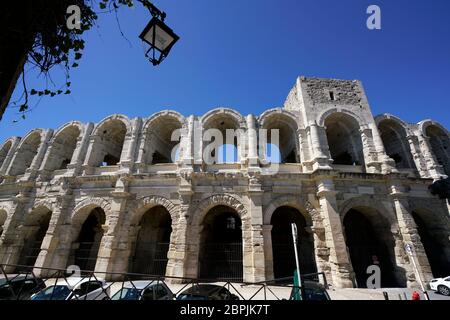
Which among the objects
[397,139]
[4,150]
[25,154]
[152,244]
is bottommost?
[152,244]

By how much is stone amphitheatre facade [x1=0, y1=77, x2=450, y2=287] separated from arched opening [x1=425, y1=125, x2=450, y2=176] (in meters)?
0.08

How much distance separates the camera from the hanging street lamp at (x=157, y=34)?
2.90 m

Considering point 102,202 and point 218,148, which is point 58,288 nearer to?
point 102,202

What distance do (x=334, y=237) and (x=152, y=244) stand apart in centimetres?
884

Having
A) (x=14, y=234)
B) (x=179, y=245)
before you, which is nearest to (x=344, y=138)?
(x=179, y=245)

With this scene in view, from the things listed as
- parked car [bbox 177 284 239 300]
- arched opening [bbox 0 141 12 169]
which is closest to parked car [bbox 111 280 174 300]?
parked car [bbox 177 284 239 300]

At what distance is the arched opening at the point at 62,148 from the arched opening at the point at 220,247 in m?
9.93

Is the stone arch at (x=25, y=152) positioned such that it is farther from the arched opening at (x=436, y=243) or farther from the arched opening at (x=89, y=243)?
the arched opening at (x=436, y=243)

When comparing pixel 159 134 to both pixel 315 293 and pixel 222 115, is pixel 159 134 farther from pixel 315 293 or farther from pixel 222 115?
pixel 315 293

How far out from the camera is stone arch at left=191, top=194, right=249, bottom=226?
32.2 feet

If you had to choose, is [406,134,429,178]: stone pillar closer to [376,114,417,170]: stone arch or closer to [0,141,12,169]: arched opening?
[376,114,417,170]: stone arch

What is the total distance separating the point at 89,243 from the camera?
35.9 feet

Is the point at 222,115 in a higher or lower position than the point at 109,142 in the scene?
higher
